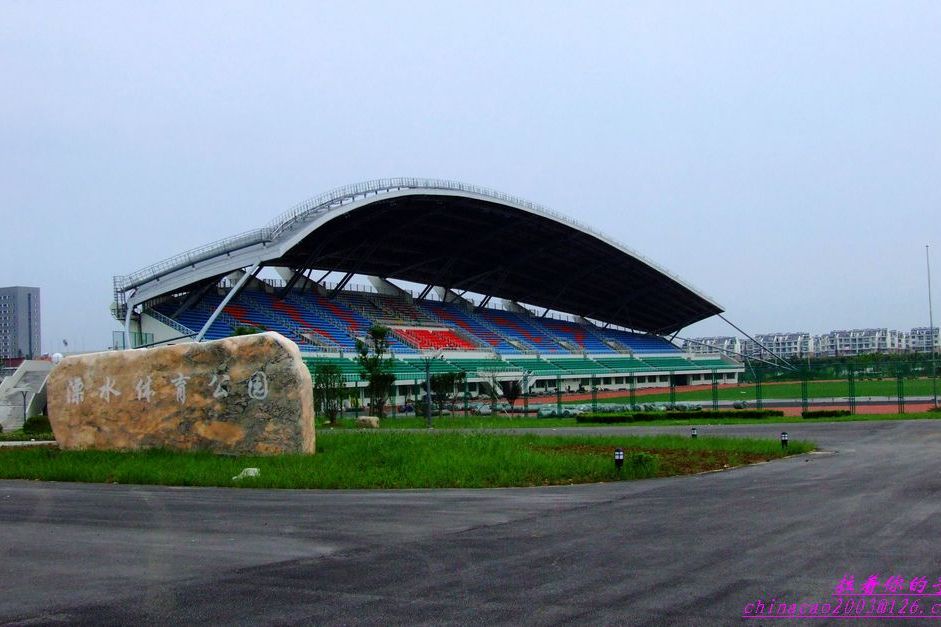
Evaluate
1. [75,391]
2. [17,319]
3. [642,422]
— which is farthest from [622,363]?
[17,319]

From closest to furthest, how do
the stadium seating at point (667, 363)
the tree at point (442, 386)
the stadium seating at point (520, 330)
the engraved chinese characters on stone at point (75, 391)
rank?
1. the engraved chinese characters on stone at point (75, 391)
2. the tree at point (442, 386)
3. the stadium seating at point (520, 330)
4. the stadium seating at point (667, 363)

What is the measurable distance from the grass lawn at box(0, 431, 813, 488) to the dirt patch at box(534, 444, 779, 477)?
0.02m

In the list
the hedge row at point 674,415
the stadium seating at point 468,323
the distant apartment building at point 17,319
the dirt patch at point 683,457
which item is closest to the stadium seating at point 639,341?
the stadium seating at point 468,323

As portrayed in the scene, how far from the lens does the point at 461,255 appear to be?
68062 mm

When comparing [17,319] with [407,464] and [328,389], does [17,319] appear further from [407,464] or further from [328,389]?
[407,464]

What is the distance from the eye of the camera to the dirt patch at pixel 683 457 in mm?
16234

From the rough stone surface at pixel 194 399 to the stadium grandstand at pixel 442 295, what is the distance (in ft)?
52.4

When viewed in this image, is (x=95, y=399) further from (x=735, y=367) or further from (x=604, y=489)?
(x=735, y=367)

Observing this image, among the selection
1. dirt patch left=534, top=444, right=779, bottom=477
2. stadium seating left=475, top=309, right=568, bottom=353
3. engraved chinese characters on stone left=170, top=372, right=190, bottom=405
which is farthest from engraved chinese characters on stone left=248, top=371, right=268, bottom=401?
stadium seating left=475, top=309, right=568, bottom=353

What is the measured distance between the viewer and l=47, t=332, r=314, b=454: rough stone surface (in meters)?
18.6

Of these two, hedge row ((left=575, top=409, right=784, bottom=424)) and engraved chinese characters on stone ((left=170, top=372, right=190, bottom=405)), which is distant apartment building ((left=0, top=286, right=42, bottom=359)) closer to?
hedge row ((left=575, top=409, right=784, bottom=424))

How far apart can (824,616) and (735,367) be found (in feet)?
278

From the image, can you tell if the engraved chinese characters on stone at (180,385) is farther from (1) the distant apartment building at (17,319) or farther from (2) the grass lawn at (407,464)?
(1) the distant apartment building at (17,319)

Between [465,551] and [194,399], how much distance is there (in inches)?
497
